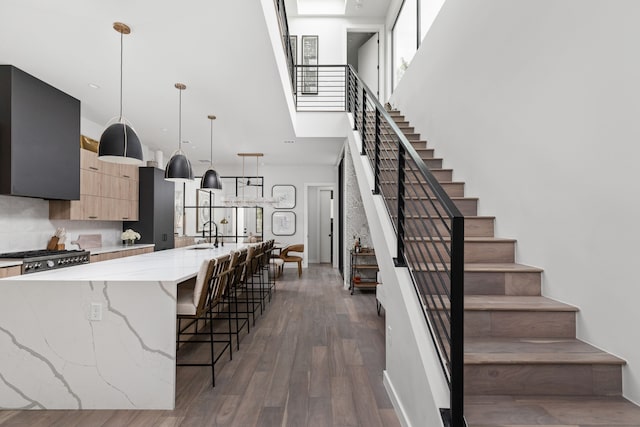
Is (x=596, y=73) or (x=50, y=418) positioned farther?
(x=50, y=418)

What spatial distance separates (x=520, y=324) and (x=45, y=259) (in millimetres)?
4684

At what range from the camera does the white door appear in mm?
10039

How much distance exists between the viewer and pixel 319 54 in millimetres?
7707

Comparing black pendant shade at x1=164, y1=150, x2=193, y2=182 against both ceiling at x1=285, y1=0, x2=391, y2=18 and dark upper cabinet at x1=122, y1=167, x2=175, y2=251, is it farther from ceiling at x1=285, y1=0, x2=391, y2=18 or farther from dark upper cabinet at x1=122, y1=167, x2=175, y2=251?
ceiling at x1=285, y1=0, x2=391, y2=18

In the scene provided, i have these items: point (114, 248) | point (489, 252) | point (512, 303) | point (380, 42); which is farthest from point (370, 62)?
point (512, 303)

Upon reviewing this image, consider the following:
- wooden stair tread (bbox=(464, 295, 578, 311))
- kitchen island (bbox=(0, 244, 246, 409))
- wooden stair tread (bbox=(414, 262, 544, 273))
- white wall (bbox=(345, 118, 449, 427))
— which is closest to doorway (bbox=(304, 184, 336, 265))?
white wall (bbox=(345, 118, 449, 427))

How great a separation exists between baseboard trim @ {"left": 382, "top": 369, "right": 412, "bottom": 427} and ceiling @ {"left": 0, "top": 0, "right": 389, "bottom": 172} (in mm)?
2968

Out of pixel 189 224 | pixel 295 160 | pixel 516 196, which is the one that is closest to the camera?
pixel 516 196

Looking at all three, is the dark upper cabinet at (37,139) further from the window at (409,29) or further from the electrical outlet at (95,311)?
the window at (409,29)

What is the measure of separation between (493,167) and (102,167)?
18.2 ft

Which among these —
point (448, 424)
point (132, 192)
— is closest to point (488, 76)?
point (448, 424)

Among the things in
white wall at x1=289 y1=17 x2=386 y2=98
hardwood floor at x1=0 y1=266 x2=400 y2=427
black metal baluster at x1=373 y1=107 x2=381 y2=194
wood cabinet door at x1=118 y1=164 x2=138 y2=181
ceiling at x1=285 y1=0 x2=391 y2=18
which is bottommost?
hardwood floor at x1=0 y1=266 x2=400 y2=427

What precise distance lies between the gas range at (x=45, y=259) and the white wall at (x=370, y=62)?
7.05 metres

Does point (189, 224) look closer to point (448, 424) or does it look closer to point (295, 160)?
point (295, 160)
